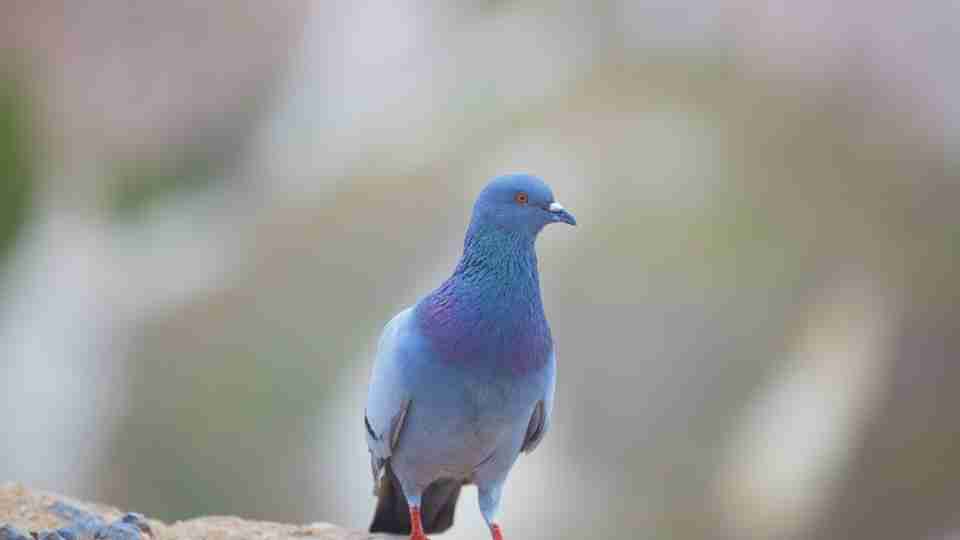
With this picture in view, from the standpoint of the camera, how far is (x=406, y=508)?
391 cm

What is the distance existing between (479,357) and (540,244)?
14.0 ft

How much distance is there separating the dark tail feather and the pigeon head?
3.15ft

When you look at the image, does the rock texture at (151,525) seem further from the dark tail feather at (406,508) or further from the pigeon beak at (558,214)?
the pigeon beak at (558,214)

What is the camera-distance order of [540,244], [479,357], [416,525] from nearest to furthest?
[479,357] < [416,525] < [540,244]

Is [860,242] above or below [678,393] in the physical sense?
above

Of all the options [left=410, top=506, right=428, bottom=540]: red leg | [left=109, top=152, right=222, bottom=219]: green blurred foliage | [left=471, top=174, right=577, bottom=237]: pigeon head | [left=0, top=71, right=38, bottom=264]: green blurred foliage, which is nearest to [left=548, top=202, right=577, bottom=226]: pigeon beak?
[left=471, top=174, right=577, bottom=237]: pigeon head

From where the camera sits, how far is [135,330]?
25.2 ft

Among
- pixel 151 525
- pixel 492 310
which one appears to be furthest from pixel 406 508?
pixel 492 310

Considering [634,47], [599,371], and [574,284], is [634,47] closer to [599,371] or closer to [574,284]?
[574,284]

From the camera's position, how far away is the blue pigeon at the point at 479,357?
329cm

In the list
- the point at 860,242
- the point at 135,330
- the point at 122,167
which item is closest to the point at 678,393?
the point at 860,242

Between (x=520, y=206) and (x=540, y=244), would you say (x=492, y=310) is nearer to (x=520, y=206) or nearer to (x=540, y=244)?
(x=520, y=206)

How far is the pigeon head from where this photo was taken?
11.0 ft

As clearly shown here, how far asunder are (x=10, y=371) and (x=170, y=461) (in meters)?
1.41
